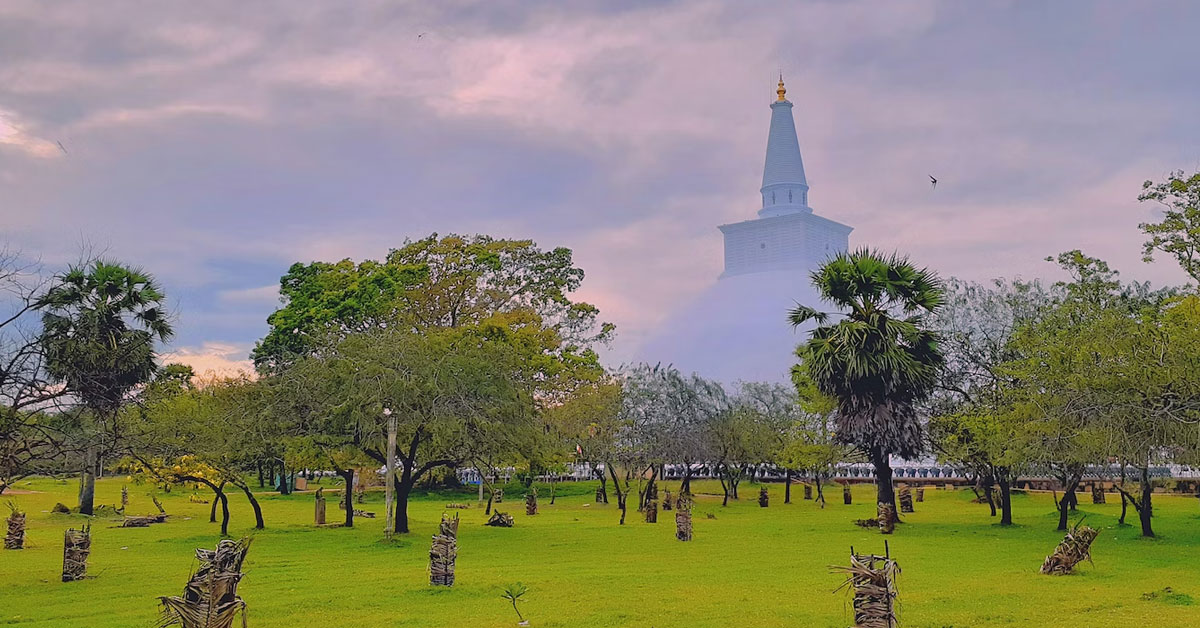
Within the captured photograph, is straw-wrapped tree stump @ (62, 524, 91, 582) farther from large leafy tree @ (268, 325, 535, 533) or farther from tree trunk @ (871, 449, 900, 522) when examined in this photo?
tree trunk @ (871, 449, 900, 522)

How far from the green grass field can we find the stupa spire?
6189 centimetres

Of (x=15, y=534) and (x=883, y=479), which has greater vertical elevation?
(x=883, y=479)

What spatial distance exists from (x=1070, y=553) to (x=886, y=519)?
36.4ft

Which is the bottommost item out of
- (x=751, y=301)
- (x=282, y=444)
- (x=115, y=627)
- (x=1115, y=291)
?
(x=115, y=627)

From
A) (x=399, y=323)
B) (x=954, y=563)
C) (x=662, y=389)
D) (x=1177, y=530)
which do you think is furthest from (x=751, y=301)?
(x=954, y=563)

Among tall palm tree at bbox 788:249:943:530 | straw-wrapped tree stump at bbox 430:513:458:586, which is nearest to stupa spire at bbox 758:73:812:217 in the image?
tall palm tree at bbox 788:249:943:530

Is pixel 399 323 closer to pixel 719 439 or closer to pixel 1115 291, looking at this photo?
pixel 719 439

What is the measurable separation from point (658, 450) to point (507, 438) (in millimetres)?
19113

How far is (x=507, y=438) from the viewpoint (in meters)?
27.3

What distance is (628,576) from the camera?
61.7ft

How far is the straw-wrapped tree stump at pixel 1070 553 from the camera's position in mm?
18172

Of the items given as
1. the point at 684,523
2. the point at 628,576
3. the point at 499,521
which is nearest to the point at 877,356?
the point at 684,523

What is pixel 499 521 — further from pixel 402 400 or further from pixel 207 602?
pixel 207 602

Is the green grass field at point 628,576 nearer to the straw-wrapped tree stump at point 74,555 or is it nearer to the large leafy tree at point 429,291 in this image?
the straw-wrapped tree stump at point 74,555
